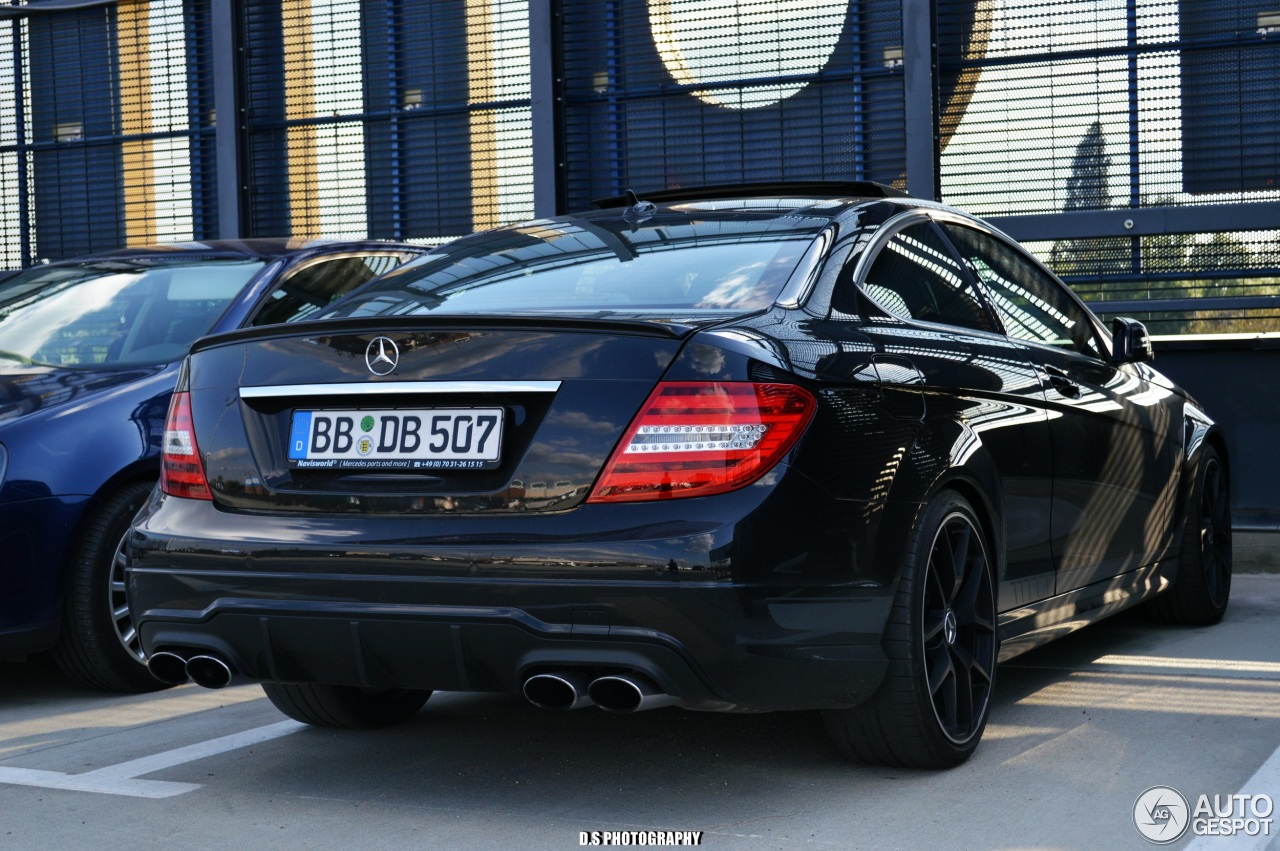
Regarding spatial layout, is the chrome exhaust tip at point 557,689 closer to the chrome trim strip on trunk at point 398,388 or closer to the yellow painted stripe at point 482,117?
the chrome trim strip on trunk at point 398,388

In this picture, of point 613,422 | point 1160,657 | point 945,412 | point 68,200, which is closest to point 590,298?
point 613,422

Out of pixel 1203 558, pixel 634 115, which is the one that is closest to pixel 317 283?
pixel 1203 558

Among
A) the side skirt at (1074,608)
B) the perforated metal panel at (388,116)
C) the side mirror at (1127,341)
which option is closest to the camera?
the side skirt at (1074,608)

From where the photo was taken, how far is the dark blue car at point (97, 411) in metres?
4.93

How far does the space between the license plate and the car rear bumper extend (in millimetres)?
139

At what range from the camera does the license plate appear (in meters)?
3.33

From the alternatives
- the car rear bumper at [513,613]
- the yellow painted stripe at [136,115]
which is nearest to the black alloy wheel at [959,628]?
the car rear bumper at [513,613]

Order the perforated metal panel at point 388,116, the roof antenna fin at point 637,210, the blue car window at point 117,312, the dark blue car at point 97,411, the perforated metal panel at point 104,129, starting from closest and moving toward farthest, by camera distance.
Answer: the roof antenna fin at point 637,210, the dark blue car at point 97,411, the blue car window at point 117,312, the perforated metal panel at point 388,116, the perforated metal panel at point 104,129

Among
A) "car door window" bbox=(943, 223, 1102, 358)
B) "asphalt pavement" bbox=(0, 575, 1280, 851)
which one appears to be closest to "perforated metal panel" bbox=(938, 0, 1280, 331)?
"car door window" bbox=(943, 223, 1102, 358)

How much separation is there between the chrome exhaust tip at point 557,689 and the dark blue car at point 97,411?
1.88 m

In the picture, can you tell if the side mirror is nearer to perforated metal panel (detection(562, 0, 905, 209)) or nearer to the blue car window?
the blue car window

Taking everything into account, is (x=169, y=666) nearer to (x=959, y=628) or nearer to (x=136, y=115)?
(x=959, y=628)

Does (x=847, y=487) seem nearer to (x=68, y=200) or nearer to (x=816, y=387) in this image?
(x=816, y=387)

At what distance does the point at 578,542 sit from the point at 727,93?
7.29 meters
